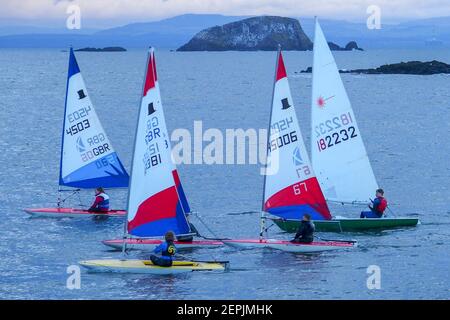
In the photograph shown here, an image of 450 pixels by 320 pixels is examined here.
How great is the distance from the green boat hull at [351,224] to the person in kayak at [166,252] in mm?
8272

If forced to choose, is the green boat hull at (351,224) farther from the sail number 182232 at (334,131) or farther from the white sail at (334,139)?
the sail number 182232 at (334,131)

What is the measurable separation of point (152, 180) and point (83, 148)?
1322 cm

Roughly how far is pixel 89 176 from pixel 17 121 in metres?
63.2

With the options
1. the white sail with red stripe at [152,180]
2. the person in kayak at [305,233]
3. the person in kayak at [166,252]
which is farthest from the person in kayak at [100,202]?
the person in kayak at [166,252]

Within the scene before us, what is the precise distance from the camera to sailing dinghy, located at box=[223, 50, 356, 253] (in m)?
40.5

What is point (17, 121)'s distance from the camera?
11156 centimetres

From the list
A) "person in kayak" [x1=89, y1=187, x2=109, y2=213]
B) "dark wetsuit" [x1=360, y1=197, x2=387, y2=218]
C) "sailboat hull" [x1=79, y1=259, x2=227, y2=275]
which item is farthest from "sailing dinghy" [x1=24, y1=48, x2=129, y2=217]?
"sailboat hull" [x1=79, y1=259, x2=227, y2=275]

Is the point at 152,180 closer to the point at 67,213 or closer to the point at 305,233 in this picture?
the point at 305,233

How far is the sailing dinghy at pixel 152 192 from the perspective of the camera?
121ft

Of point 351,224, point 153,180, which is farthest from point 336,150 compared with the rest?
point 153,180

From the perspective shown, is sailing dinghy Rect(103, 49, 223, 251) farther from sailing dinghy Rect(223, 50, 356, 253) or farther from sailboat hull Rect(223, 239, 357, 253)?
sailing dinghy Rect(223, 50, 356, 253)

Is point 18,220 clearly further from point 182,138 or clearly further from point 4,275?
point 182,138

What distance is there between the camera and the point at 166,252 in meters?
36.3
